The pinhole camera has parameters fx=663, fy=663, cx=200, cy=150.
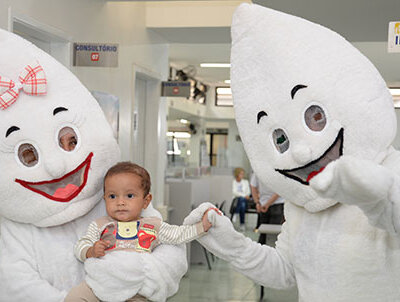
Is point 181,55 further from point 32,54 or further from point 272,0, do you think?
point 32,54

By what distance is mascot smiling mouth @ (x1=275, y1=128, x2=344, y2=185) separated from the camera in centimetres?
205

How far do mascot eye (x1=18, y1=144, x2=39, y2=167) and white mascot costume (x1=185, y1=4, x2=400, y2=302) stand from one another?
61cm

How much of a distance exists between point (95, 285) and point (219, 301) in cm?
431

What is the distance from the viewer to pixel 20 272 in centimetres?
231

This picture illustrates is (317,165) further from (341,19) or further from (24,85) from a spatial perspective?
(341,19)

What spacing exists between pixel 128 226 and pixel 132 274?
0.20 m

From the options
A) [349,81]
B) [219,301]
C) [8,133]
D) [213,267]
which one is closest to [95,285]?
[8,133]

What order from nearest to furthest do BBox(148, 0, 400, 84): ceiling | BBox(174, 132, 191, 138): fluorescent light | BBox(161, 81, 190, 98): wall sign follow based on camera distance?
BBox(148, 0, 400, 84): ceiling
BBox(161, 81, 190, 98): wall sign
BBox(174, 132, 191, 138): fluorescent light

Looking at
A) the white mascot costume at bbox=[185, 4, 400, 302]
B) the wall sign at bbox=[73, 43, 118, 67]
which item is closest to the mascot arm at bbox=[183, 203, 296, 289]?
the white mascot costume at bbox=[185, 4, 400, 302]

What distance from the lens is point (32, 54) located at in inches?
95.5

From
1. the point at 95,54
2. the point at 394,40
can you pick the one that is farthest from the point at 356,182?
the point at 95,54

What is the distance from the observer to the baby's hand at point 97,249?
7.34 ft

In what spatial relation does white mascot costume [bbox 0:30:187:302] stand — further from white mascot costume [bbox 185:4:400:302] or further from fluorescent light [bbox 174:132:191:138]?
fluorescent light [bbox 174:132:191:138]

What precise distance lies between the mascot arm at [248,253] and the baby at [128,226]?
4 cm
